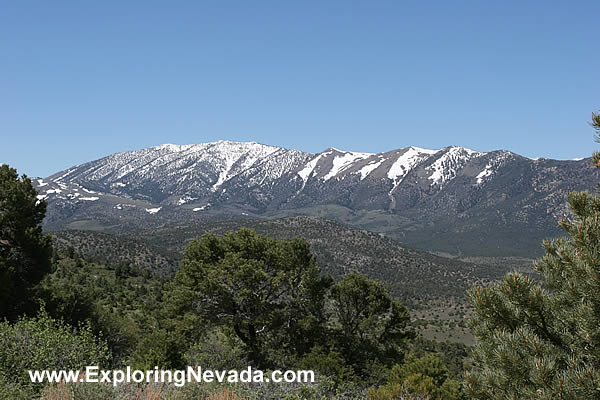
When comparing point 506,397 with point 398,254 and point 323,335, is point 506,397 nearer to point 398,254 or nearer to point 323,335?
point 323,335

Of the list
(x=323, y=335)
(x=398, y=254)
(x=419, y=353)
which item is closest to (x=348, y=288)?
(x=323, y=335)

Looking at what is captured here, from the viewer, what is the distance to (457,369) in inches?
1906

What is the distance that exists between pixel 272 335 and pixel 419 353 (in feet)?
96.2

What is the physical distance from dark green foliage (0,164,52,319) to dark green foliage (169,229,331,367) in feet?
25.8

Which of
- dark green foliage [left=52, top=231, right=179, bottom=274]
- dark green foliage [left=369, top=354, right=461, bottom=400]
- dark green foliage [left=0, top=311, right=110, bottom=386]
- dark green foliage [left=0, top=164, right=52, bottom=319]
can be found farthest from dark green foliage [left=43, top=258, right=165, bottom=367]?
dark green foliage [left=52, top=231, right=179, bottom=274]

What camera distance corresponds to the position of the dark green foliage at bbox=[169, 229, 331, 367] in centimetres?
2283

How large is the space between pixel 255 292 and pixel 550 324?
59.1 ft

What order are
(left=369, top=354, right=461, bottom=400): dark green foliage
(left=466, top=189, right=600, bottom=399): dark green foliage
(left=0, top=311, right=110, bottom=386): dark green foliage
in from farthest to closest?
(left=369, top=354, right=461, bottom=400): dark green foliage
(left=0, top=311, right=110, bottom=386): dark green foliage
(left=466, top=189, right=600, bottom=399): dark green foliage

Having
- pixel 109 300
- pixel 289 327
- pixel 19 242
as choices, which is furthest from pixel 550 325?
pixel 109 300

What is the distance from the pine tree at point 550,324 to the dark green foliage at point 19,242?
2406cm

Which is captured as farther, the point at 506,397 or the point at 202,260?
the point at 202,260

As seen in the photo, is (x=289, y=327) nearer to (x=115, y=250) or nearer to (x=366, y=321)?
(x=366, y=321)

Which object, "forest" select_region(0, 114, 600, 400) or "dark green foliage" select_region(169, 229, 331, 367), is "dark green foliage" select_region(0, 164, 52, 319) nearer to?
"forest" select_region(0, 114, 600, 400)

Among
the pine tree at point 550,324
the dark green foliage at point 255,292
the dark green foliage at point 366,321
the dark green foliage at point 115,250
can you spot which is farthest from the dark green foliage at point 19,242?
the dark green foliage at point 115,250
